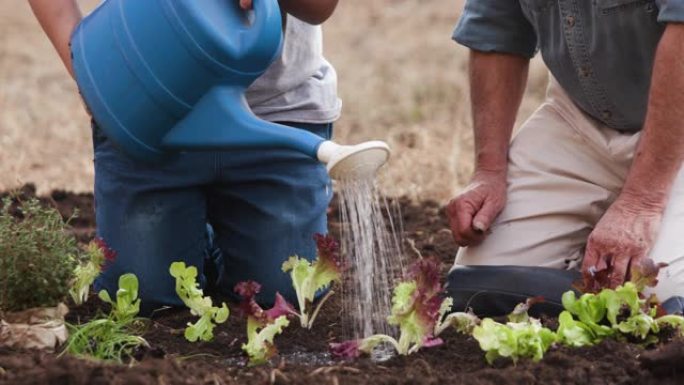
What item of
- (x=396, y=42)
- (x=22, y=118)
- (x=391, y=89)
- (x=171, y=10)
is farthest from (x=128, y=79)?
(x=396, y=42)

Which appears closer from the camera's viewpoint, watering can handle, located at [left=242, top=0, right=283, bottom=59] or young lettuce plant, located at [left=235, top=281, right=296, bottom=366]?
young lettuce plant, located at [left=235, top=281, right=296, bottom=366]

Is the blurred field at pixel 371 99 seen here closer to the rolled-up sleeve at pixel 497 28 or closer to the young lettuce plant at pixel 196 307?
the rolled-up sleeve at pixel 497 28

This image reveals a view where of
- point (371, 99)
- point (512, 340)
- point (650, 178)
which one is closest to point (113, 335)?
point (512, 340)

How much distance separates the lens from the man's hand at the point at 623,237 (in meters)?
2.68

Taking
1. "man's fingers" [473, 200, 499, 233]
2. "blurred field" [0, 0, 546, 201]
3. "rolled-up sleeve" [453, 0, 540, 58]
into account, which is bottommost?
"man's fingers" [473, 200, 499, 233]

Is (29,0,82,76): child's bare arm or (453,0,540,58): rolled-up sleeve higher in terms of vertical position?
(29,0,82,76): child's bare arm

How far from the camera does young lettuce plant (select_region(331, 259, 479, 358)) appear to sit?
2.32m

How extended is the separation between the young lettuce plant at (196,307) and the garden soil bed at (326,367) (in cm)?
3

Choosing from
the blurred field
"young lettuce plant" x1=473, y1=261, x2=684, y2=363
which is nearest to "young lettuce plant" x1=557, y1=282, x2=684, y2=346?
"young lettuce plant" x1=473, y1=261, x2=684, y2=363

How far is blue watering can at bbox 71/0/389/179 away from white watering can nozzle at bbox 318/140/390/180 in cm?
9

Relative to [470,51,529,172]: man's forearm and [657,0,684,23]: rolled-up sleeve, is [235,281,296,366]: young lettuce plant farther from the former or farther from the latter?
[657,0,684,23]: rolled-up sleeve

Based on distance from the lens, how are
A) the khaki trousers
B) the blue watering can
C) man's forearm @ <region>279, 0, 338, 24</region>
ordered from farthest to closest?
the khaki trousers
man's forearm @ <region>279, 0, 338, 24</region>
the blue watering can

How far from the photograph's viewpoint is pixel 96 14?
2.66 m

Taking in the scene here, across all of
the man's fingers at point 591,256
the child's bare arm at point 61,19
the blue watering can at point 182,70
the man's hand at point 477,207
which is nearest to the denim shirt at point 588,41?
the man's hand at point 477,207
